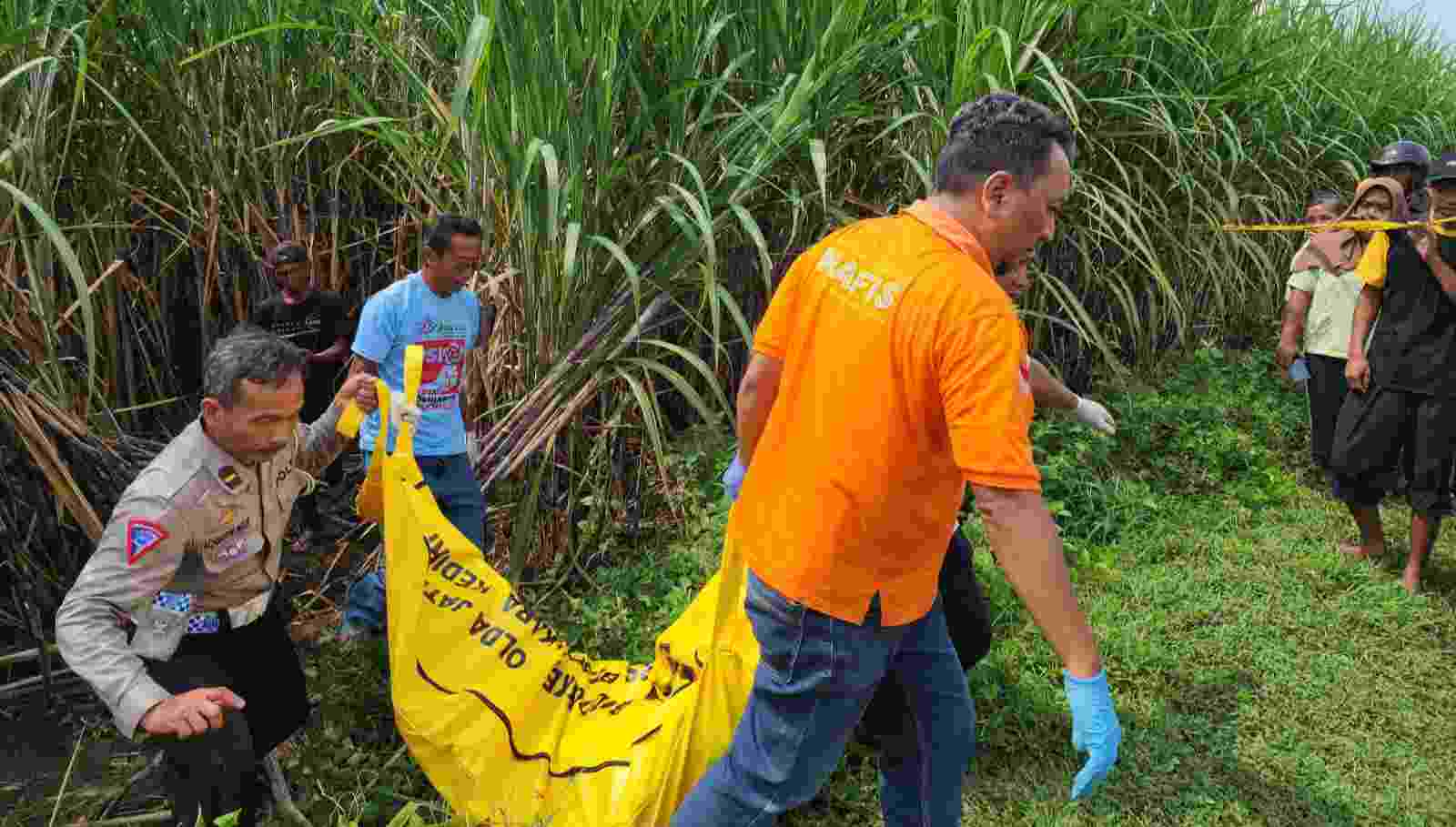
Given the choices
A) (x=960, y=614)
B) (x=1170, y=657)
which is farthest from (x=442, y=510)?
(x=1170, y=657)

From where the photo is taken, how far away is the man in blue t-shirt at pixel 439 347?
10.2 feet

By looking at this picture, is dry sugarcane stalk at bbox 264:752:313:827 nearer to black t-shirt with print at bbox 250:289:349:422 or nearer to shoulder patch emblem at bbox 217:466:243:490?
shoulder patch emblem at bbox 217:466:243:490

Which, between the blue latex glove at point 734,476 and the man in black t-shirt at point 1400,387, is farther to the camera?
the man in black t-shirt at point 1400,387

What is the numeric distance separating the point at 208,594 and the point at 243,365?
19.8 inches

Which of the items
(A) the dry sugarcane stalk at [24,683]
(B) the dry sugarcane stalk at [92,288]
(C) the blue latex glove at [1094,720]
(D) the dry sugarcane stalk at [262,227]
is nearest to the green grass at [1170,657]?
(A) the dry sugarcane stalk at [24,683]

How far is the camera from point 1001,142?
1.76 meters

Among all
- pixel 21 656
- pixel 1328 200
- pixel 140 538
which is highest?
pixel 140 538

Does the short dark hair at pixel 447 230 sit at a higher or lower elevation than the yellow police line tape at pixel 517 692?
higher

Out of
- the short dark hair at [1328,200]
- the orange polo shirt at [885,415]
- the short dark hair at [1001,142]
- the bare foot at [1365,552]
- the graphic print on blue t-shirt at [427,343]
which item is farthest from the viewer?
the short dark hair at [1328,200]

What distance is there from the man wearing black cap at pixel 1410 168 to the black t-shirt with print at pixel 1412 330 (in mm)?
745

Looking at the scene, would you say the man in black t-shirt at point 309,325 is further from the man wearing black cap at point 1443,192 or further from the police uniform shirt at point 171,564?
the man wearing black cap at point 1443,192

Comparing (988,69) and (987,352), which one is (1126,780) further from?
(988,69)

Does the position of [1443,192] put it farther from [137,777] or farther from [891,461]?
[137,777]

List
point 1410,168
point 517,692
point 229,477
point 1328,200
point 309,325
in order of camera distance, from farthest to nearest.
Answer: point 1328,200, point 1410,168, point 309,325, point 517,692, point 229,477
